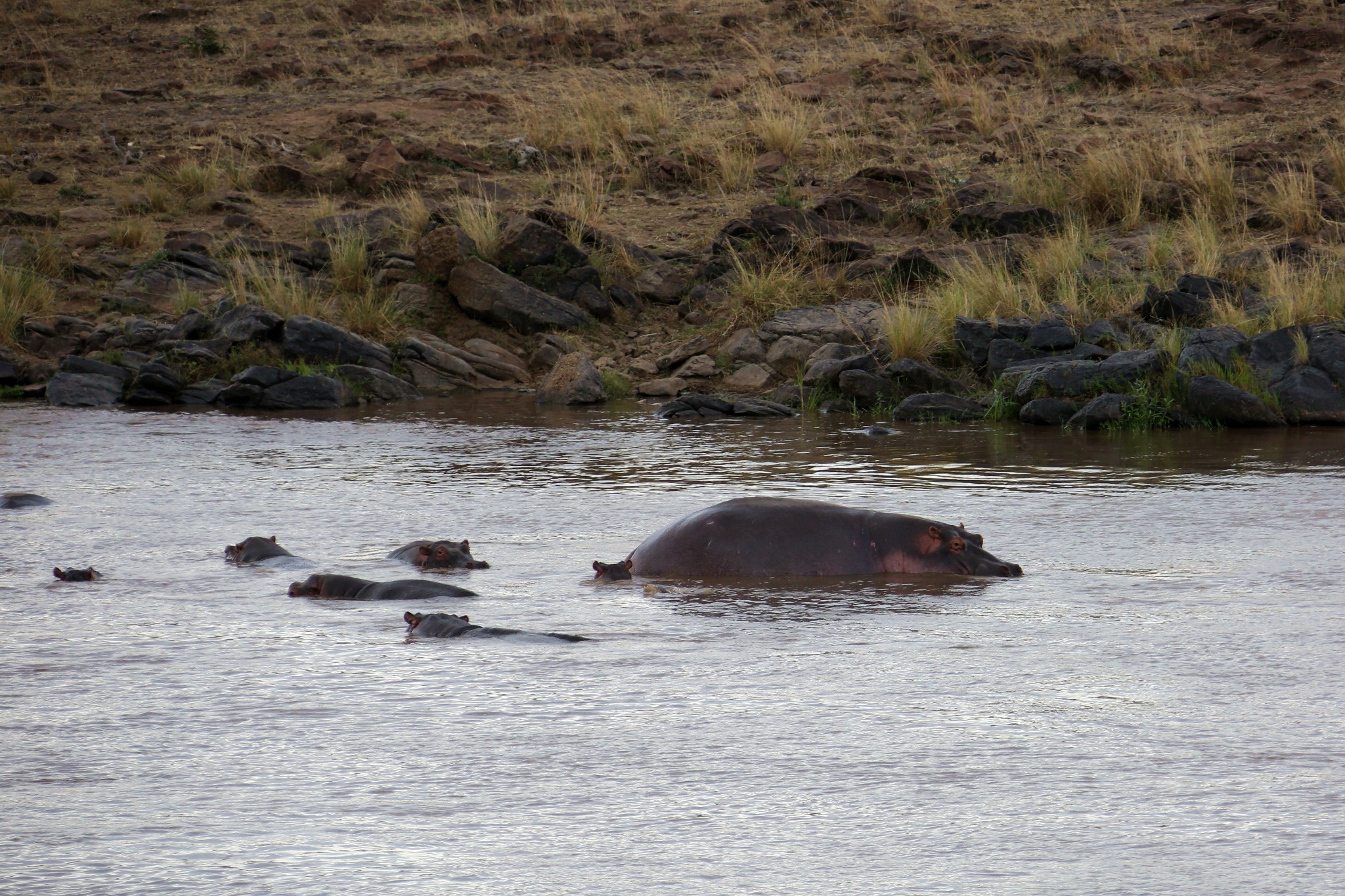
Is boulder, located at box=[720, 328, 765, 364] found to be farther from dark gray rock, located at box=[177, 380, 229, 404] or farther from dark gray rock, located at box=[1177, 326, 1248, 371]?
dark gray rock, located at box=[177, 380, 229, 404]

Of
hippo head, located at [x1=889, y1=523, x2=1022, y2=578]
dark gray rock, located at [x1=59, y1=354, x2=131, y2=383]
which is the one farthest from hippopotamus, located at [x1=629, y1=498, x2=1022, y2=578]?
dark gray rock, located at [x1=59, y1=354, x2=131, y2=383]

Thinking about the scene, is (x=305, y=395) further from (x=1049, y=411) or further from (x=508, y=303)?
(x=1049, y=411)

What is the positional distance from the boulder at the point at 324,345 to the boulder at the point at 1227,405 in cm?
718

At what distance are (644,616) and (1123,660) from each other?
148 centimetres

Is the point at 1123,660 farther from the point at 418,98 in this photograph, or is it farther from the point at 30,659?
the point at 418,98

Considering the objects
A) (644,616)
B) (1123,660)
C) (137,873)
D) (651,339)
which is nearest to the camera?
(137,873)

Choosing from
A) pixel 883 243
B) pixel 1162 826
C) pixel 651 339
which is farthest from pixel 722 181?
pixel 1162 826

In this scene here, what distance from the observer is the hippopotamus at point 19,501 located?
7172mm

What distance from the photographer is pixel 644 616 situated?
4773 mm

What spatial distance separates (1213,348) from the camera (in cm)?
1089

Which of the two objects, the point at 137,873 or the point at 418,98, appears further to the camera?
the point at 418,98

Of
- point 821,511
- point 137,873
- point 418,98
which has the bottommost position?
point 137,873

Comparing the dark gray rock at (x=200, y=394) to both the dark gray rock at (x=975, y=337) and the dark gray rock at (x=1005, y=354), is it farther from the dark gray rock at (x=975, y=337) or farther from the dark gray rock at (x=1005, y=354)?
the dark gray rock at (x=1005, y=354)

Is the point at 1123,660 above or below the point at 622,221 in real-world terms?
below
